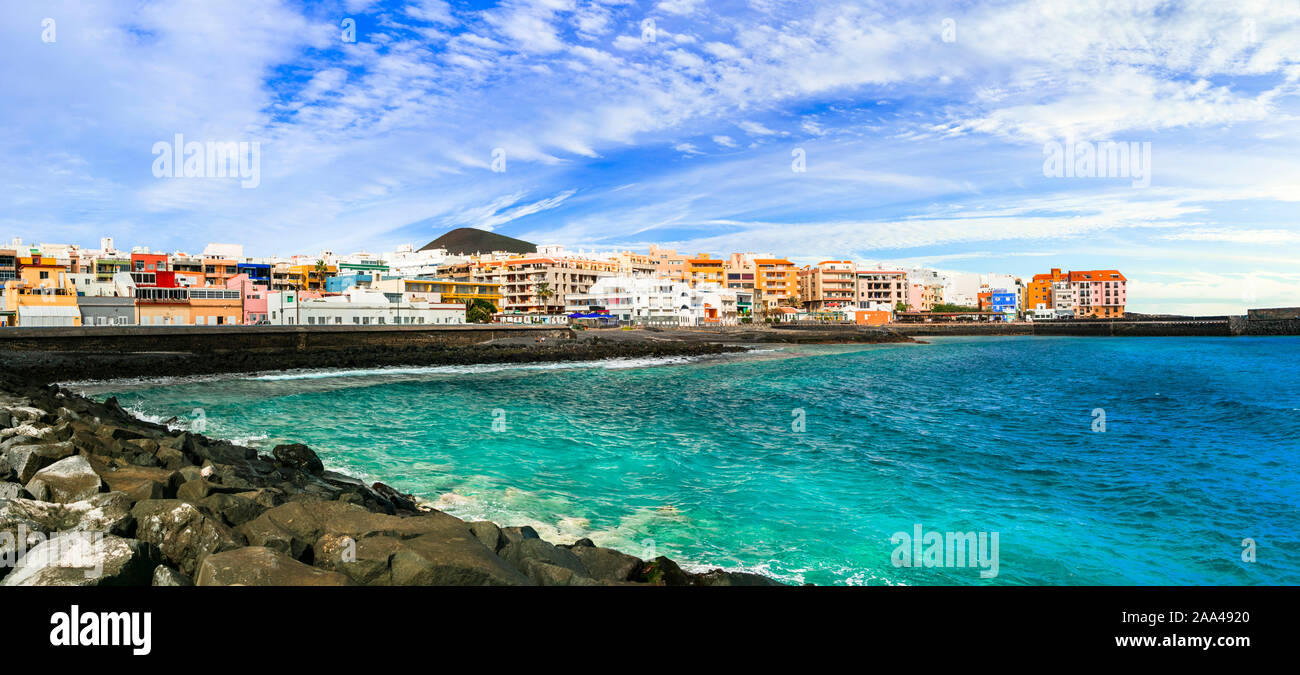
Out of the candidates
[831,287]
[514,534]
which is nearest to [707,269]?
[831,287]

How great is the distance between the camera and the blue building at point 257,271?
94812 millimetres

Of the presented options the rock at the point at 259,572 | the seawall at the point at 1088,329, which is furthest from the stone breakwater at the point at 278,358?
the seawall at the point at 1088,329

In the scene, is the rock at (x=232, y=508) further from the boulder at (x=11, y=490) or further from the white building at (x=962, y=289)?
the white building at (x=962, y=289)

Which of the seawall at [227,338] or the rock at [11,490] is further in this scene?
the seawall at [227,338]

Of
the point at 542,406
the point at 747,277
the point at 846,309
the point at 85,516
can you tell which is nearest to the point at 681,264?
the point at 747,277

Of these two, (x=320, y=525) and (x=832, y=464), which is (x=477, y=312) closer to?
(x=832, y=464)

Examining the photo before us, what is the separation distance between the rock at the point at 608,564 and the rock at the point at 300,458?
753 cm

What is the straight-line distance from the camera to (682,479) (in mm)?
13258

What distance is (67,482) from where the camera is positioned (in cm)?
676

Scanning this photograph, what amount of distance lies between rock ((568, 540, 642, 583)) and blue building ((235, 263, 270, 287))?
342ft

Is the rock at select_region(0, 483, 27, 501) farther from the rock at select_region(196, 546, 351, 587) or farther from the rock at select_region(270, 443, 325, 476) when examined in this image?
the rock at select_region(270, 443, 325, 476)

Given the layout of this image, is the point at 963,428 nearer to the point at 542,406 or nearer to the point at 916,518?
the point at 916,518

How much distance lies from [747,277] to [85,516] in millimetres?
138295
